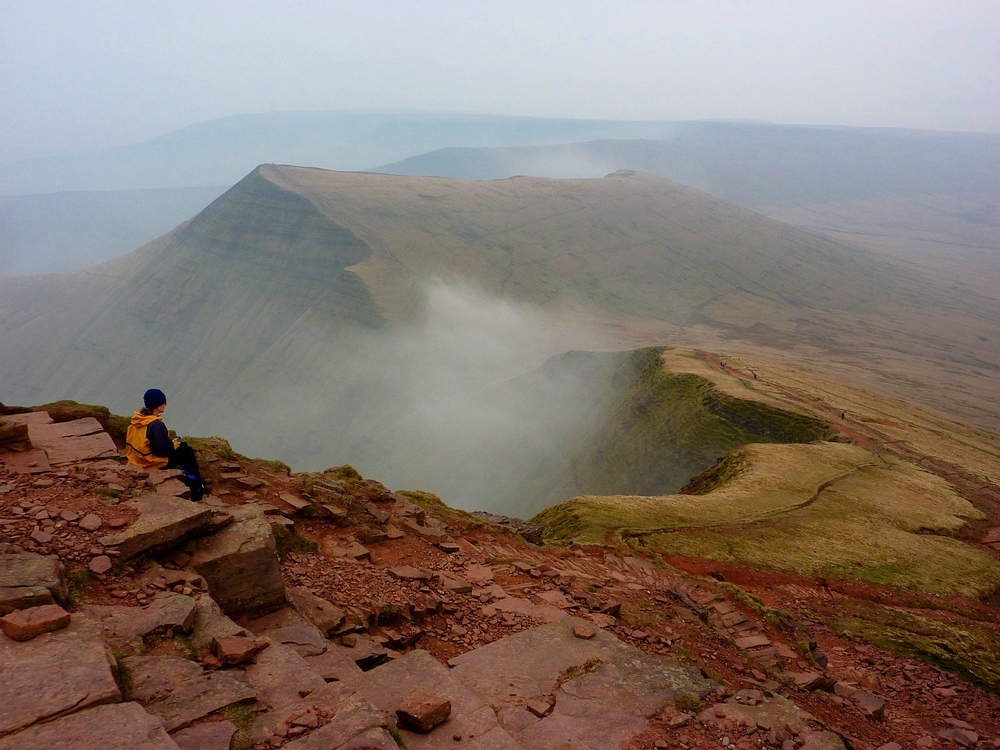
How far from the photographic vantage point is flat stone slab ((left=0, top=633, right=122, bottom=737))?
21.2ft

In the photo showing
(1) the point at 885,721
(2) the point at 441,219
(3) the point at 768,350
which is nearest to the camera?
(1) the point at 885,721

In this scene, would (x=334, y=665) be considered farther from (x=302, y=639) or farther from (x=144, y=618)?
(x=144, y=618)

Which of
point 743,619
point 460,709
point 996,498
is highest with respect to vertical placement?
point 460,709

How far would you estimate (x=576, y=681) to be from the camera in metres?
11.2

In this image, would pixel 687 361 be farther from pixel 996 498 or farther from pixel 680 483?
pixel 996 498

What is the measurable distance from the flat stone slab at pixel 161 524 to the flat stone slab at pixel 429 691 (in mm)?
4209

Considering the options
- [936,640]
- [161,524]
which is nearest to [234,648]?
[161,524]

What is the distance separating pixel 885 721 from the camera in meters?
14.7

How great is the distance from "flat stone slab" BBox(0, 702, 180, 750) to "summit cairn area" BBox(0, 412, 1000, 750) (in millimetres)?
24

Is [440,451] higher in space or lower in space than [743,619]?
lower

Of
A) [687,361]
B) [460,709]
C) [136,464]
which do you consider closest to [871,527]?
[460,709]

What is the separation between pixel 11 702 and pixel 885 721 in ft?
59.5

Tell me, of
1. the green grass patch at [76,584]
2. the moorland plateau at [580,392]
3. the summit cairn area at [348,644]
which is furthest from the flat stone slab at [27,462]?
the moorland plateau at [580,392]

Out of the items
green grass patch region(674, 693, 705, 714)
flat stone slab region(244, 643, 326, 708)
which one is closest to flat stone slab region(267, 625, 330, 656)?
flat stone slab region(244, 643, 326, 708)
